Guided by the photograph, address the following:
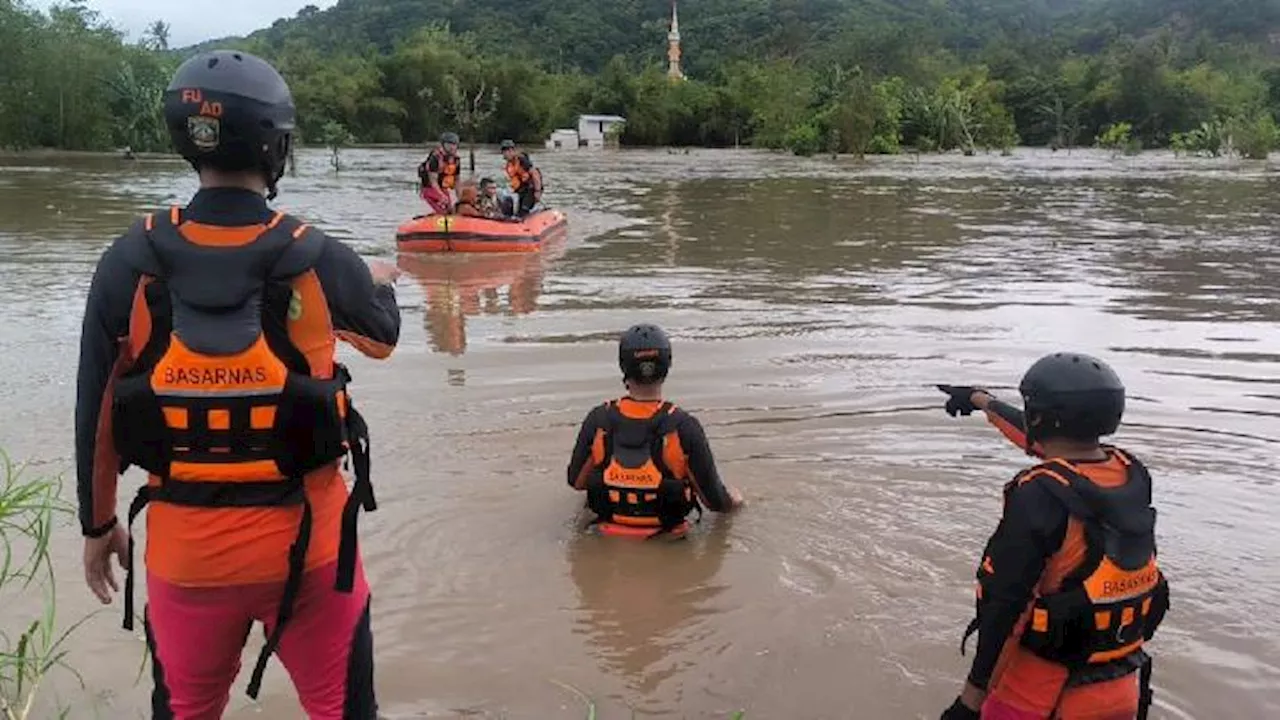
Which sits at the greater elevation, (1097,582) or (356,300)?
(356,300)

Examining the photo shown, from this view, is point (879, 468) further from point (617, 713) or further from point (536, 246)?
point (536, 246)

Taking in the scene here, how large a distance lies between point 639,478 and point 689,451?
0.81ft

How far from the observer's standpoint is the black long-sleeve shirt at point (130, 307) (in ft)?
7.64

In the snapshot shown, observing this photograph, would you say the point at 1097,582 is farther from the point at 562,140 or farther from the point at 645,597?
the point at 562,140

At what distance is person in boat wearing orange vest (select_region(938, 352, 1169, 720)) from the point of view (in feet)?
9.14

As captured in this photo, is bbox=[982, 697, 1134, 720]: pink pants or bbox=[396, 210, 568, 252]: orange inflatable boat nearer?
bbox=[982, 697, 1134, 720]: pink pants

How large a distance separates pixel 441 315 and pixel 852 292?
14.1 feet

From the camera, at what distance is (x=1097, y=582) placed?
280 centimetres

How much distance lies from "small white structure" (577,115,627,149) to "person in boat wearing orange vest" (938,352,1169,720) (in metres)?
58.7

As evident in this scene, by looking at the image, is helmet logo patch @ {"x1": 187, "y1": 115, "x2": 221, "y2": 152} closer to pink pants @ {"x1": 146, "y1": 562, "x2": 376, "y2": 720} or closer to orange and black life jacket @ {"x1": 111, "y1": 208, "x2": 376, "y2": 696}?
orange and black life jacket @ {"x1": 111, "y1": 208, "x2": 376, "y2": 696}

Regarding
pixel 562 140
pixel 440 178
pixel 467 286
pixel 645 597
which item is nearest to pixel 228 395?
pixel 645 597

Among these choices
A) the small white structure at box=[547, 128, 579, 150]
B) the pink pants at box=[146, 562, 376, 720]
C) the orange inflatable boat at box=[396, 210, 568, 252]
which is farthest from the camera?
the small white structure at box=[547, 128, 579, 150]

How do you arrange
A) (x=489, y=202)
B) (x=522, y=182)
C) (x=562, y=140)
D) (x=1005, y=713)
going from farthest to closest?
(x=562, y=140)
(x=522, y=182)
(x=489, y=202)
(x=1005, y=713)

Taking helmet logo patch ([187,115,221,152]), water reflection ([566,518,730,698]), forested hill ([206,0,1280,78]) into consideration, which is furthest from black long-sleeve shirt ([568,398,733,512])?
forested hill ([206,0,1280,78])
